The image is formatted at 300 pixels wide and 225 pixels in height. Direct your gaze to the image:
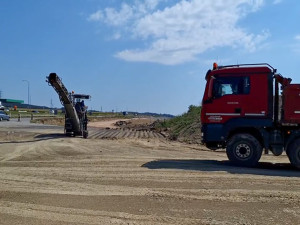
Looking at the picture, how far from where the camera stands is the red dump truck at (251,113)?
1242 cm


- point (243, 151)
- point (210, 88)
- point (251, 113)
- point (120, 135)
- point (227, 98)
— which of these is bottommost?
point (120, 135)

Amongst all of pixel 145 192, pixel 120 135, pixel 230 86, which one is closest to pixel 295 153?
pixel 230 86

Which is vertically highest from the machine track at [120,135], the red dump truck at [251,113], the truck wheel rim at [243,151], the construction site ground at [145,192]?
the red dump truck at [251,113]

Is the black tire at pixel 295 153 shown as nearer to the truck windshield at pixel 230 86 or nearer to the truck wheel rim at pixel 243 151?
the truck wheel rim at pixel 243 151

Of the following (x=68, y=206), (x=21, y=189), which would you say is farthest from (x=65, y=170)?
(x=68, y=206)

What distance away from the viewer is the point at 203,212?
7.12 m

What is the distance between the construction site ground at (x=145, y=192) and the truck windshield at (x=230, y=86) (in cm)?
262

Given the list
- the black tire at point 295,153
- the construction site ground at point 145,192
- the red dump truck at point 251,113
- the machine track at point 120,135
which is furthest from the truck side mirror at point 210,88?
the machine track at point 120,135

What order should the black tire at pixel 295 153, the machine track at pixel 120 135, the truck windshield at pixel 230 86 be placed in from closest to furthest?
the black tire at pixel 295 153, the truck windshield at pixel 230 86, the machine track at pixel 120 135

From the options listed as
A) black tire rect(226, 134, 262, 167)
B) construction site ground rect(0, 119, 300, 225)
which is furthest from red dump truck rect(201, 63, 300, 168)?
construction site ground rect(0, 119, 300, 225)

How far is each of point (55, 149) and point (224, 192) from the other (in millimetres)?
11189

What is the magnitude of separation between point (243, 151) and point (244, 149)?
79 millimetres

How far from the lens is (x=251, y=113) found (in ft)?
41.9

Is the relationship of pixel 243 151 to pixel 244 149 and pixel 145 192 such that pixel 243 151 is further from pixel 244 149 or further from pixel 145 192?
pixel 145 192
